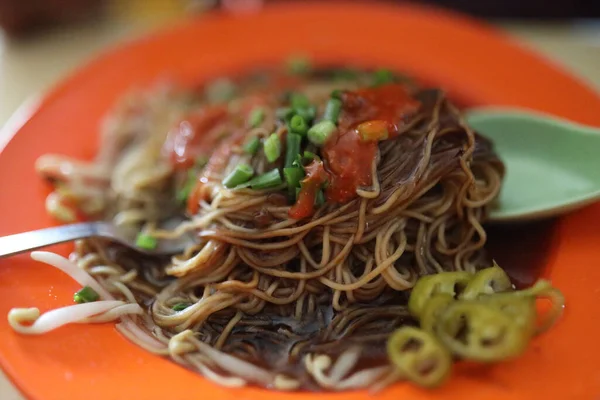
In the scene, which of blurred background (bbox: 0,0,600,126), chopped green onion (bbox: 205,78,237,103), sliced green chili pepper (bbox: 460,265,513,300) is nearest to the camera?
sliced green chili pepper (bbox: 460,265,513,300)

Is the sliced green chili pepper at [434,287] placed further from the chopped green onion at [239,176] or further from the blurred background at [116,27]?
the blurred background at [116,27]

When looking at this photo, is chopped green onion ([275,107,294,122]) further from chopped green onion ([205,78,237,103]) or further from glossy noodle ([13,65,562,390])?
chopped green onion ([205,78,237,103])

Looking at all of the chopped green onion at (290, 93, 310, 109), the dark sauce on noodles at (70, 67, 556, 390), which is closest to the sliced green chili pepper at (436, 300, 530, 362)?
the dark sauce on noodles at (70, 67, 556, 390)

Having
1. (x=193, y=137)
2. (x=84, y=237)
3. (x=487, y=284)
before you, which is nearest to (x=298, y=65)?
(x=193, y=137)

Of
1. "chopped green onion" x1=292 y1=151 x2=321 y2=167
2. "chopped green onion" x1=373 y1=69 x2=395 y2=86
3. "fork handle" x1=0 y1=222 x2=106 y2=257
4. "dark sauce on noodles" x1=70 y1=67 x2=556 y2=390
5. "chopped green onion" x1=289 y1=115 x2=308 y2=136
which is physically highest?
"chopped green onion" x1=289 y1=115 x2=308 y2=136

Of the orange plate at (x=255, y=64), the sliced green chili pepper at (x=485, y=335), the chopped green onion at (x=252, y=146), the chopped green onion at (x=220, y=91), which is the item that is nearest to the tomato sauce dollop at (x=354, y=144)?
the chopped green onion at (x=252, y=146)

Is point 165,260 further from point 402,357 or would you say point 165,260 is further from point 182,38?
point 182,38
